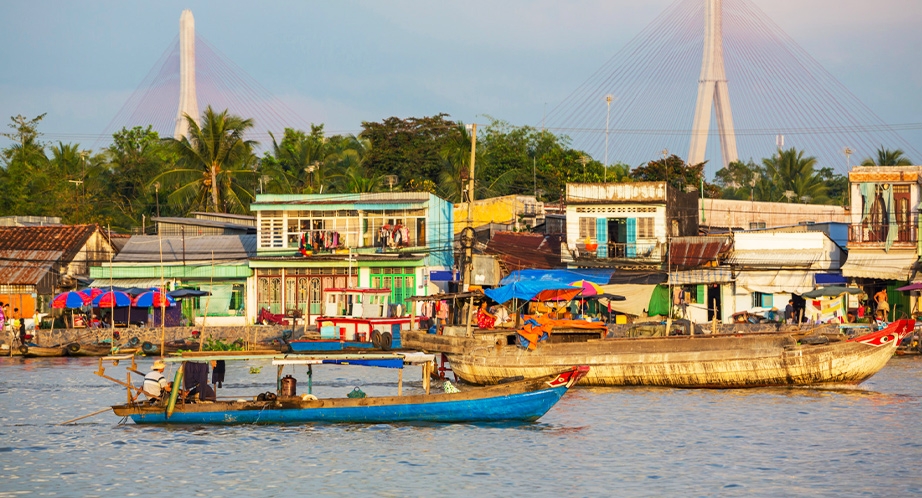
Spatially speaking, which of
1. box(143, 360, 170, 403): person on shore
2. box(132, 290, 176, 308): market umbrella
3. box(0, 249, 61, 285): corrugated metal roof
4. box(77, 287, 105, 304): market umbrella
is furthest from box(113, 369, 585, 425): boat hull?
box(0, 249, 61, 285): corrugated metal roof

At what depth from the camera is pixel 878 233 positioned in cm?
3925

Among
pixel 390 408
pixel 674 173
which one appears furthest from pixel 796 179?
pixel 390 408

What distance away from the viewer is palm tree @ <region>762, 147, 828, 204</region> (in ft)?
207

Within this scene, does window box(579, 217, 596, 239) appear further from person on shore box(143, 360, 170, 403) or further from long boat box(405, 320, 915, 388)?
person on shore box(143, 360, 170, 403)

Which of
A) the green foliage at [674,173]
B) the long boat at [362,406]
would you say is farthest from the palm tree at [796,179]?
the long boat at [362,406]

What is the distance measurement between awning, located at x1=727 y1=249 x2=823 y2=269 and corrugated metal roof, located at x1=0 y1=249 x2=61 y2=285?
27.1 meters

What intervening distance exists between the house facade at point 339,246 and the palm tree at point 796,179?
27693mm

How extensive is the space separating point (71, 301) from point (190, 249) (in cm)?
899

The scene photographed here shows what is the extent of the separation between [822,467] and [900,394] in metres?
9.57

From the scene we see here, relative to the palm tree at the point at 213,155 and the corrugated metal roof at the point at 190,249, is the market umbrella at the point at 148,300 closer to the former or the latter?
the corrugated metal roof at the point at 190,249

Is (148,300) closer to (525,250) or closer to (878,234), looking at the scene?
(525,250)

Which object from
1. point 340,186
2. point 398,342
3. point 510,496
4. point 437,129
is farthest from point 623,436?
point 437,129

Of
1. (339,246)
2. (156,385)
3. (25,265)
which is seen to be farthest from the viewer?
(25,265)

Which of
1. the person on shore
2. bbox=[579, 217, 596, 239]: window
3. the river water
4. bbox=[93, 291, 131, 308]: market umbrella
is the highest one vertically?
bbox=[579, 217, 596, 239]: window
